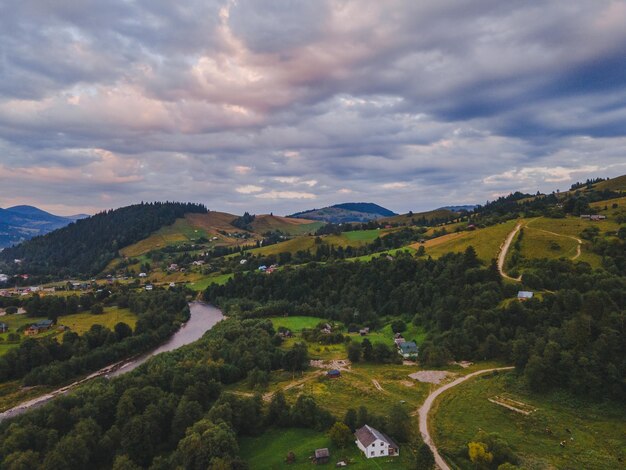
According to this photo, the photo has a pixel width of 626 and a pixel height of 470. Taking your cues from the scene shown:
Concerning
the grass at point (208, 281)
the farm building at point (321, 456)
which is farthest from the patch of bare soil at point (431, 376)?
the grass at point (208, 281)

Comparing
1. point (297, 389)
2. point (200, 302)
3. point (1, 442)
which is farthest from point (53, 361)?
point (200, 302)

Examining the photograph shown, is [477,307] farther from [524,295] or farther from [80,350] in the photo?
[80,350]

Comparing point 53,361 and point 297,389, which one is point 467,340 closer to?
point 297,389

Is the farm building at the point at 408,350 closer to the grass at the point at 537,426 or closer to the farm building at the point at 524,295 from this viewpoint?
the grass at the point at 537,426

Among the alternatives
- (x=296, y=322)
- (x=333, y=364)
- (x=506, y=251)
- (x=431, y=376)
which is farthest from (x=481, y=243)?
(x=333, y=364)

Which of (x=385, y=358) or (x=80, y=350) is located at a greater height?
(x=80, y=350)

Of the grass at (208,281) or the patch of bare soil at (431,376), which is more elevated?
the grass at (208,281)

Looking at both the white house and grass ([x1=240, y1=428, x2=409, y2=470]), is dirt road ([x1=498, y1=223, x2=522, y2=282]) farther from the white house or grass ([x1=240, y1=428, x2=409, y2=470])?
grass ([x1=240, y1=428, x2=409, y2=470])
